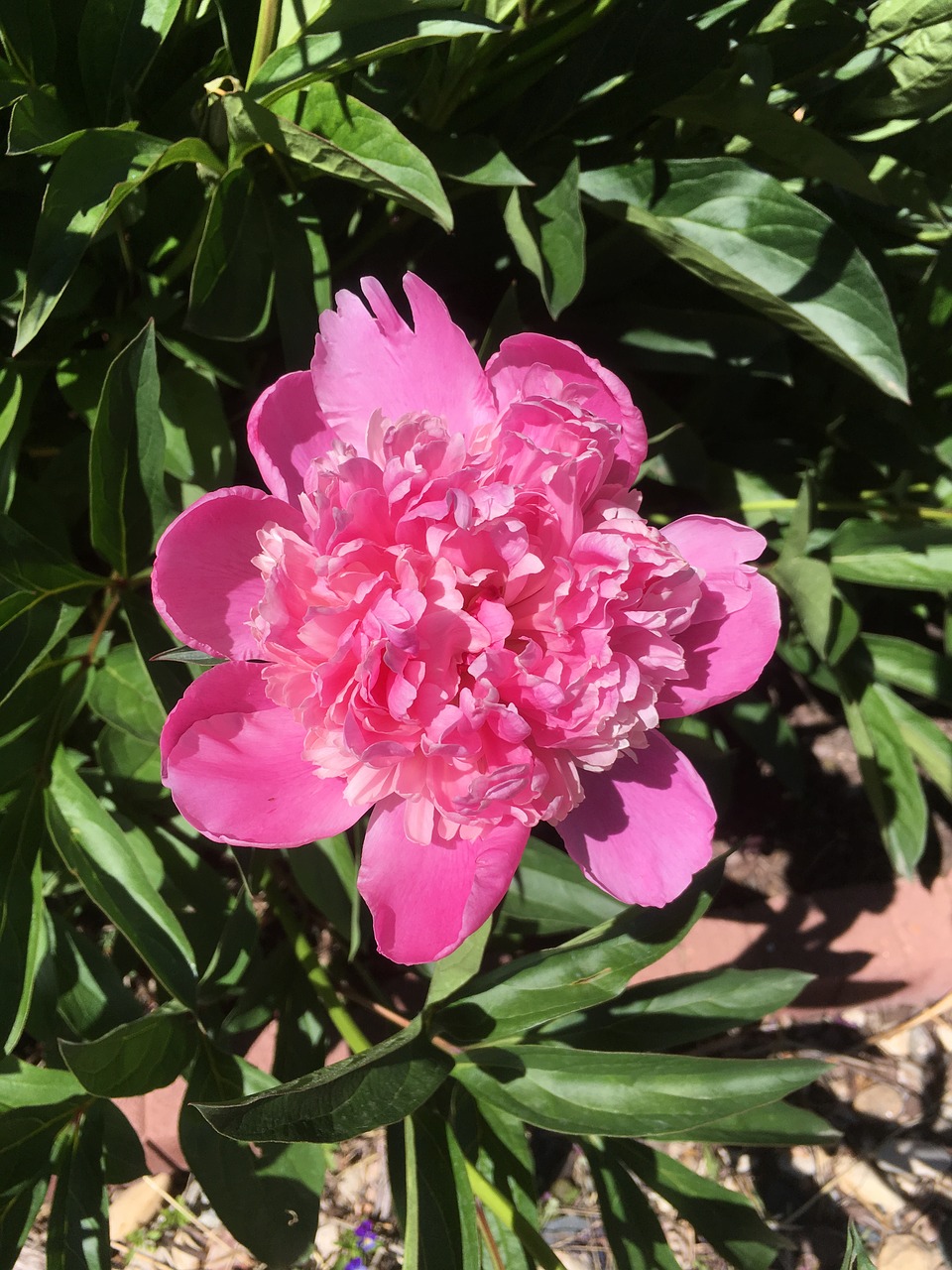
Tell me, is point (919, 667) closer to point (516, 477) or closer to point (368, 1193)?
point (516, 477)

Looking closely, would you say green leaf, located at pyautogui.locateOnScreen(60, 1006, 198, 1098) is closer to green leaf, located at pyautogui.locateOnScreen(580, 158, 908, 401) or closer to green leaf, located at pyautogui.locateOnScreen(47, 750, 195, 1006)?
green leaf, located at pyautogui.locateOnScreen(47, 750, 195, 1006)

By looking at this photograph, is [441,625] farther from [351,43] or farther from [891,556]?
[891,556]

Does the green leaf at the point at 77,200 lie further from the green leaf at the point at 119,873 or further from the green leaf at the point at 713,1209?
the green leaf at the point at 713,1209

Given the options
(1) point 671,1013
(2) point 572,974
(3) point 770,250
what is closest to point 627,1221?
(1) point 671,1013

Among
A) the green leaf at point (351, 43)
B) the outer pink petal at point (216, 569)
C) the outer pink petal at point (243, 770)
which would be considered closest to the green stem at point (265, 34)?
the green leaf at point (351, 43)

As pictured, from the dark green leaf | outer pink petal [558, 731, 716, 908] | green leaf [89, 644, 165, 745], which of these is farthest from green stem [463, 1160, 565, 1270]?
green leaf [89, 644, 165, 745]

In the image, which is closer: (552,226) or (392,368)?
(392,368)
